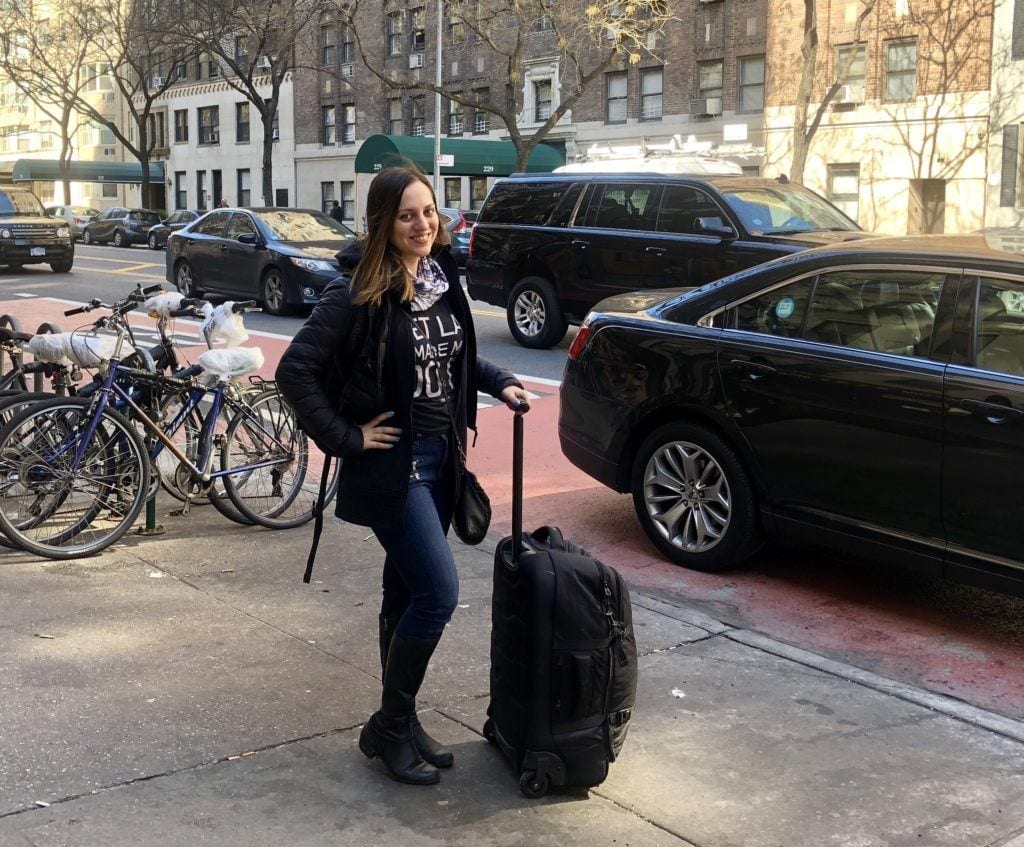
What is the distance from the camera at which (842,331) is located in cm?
554

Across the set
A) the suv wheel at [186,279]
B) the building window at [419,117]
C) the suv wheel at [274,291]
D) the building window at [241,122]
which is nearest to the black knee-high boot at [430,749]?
the suv wheel at [274,291]

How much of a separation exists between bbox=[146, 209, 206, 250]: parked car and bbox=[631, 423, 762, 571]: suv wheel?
37162 mm

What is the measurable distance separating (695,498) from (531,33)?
39.0 metres

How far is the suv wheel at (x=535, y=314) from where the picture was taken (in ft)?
45.7

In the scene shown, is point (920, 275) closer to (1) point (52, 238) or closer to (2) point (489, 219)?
(2) point (489, 219)

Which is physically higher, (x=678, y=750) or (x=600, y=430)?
(x=600, y=430)

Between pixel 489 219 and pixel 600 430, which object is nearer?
pixel 600 430

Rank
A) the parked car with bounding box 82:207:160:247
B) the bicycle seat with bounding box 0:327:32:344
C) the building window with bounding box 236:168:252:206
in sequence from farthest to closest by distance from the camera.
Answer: the building window with bounding box 236:168:252:206
the parked car with bounding box 82:207:160:247
the bicycle seat with bounding box 0:327:32:344

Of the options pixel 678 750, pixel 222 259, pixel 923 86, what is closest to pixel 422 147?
pixel 923 86

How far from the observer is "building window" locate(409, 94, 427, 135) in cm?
4825

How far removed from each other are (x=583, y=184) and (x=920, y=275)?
8.48 meters

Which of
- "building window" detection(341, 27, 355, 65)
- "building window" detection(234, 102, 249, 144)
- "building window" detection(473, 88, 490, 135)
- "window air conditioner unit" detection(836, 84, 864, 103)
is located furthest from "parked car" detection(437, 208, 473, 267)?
"building window" detection(234, 102, 249, 144)

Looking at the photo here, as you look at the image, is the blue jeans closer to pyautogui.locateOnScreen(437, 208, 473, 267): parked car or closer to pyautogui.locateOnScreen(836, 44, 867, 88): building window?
pyautogui.locateOnScreen(437, 208, 473, 267): parked car

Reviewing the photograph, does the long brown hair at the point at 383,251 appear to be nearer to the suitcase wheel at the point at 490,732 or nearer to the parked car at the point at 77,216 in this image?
the suitcase wheel at the point at 490,732
